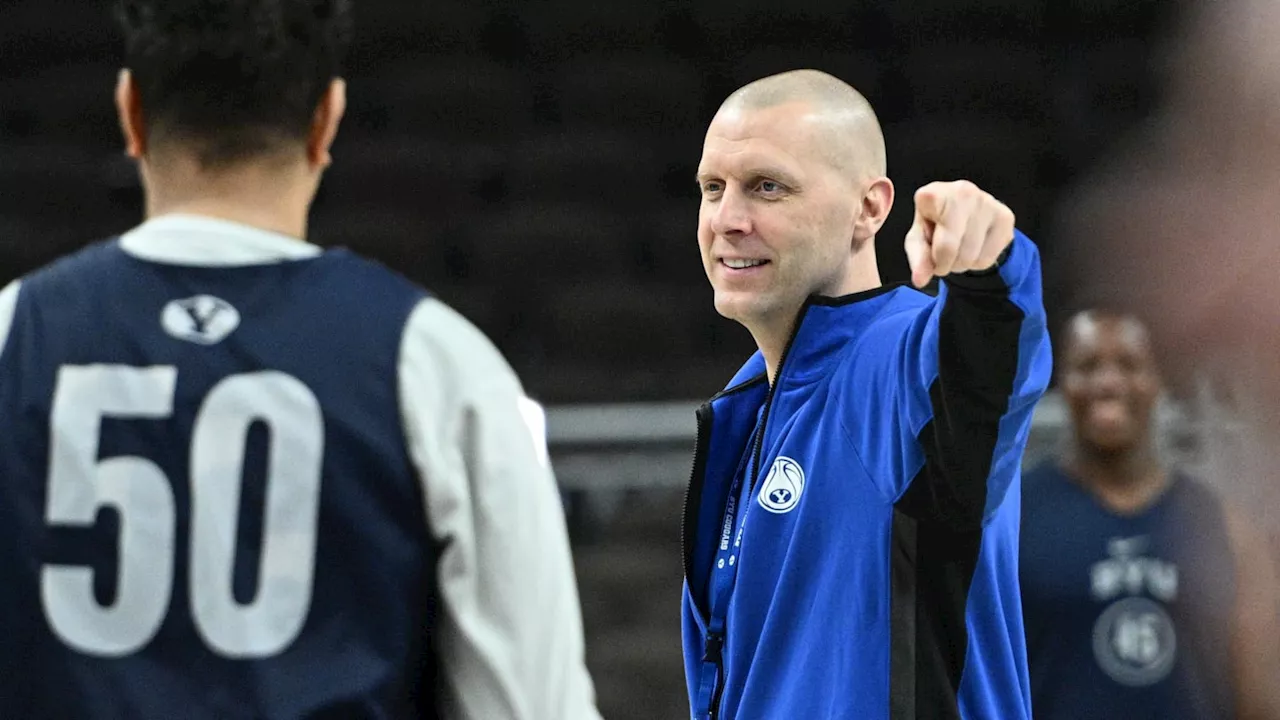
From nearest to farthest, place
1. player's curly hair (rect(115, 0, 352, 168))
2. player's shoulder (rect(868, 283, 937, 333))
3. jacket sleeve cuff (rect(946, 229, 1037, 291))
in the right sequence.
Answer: player's curly hair (rect(115, 0, 352, 168)) < jacket sleeve cuff (rect(946, 229, 1037, 291)) < player's shoulder (rect(868, 283, 937, 333))

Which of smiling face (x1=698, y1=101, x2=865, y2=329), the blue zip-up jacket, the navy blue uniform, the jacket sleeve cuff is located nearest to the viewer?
the navy blue uniform

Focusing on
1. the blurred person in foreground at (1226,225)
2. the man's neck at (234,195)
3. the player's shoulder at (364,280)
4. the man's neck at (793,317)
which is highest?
the blurred person in foreground at (1226,225)

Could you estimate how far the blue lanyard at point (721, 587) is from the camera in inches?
130

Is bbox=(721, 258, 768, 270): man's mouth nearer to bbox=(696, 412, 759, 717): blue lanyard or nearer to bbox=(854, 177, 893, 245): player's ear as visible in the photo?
bbox=(854, 177, 893, 245): player's ear

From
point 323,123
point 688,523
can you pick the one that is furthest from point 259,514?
point 688,523

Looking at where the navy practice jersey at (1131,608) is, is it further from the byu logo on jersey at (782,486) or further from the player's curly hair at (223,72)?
the player's curly hair at (223,72)

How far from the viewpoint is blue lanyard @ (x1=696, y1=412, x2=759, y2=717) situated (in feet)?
10.8

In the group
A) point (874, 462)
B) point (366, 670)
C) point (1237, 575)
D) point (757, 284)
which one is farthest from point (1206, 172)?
point (1237, 575)

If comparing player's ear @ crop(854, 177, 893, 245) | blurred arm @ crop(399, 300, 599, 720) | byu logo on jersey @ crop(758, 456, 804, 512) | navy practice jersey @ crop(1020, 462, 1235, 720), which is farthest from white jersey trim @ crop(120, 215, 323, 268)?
navy practice jersey @ crop(1020, 462, 1235, 720)

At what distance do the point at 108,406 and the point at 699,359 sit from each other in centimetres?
670

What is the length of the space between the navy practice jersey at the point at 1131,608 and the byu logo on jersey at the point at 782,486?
7.19 feet

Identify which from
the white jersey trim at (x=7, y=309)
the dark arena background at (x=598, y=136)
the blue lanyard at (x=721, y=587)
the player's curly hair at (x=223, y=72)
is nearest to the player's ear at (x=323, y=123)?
the player's curly hair at (x=223, y=72)

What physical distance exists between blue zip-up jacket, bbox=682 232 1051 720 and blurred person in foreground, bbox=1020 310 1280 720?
2015 mm

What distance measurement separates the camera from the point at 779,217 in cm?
336
